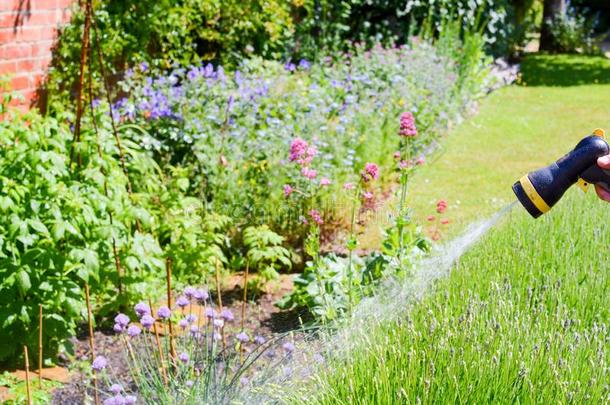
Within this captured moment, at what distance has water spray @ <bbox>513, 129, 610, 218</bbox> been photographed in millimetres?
2805

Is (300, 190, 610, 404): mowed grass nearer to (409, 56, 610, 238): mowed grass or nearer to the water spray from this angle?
the water spray

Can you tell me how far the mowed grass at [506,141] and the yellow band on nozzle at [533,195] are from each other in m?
1.58

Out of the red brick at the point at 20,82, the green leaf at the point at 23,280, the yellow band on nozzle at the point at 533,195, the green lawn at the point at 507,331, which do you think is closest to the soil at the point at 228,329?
the green leaf at the point at 23,280

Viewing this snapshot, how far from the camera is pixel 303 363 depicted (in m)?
2.92

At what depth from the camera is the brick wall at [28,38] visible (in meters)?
5.57

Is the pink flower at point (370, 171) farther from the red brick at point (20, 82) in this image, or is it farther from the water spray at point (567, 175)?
the red brick at point (20, 82)

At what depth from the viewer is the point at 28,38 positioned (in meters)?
5.77

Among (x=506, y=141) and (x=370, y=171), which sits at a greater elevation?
(x=370, y=171)

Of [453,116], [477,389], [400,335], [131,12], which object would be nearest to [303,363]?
[400,335]

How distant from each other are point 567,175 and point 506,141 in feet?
20.3

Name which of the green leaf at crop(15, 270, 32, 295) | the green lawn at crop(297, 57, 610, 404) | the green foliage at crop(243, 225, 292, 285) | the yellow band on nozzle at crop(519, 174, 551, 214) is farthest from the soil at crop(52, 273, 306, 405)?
the yellow band on nozzle at crop(519, 174, 551, 214)

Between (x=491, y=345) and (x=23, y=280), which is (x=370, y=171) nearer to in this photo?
(x=491, y=345)

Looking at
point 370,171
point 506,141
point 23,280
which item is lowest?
point 23,280

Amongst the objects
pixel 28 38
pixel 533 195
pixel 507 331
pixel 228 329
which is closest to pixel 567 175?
pixel 533 195
